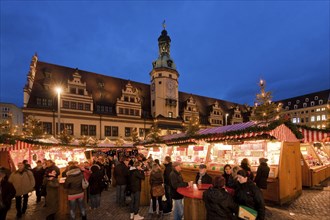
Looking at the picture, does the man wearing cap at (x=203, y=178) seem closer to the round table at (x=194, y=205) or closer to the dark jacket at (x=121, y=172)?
the round table at (x=194, y=205)

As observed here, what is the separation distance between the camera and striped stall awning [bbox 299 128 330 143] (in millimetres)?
11953

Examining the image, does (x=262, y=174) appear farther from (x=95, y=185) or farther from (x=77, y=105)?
(x=77, y=105)

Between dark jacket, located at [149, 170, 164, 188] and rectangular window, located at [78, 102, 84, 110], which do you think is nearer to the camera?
dark jacket, located at [149, 170, 164, 188]

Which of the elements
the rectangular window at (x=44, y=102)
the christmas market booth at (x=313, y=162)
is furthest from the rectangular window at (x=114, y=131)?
the christmas market booth at (x=313, y=162)

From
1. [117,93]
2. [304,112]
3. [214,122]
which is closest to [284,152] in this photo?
[117,93]

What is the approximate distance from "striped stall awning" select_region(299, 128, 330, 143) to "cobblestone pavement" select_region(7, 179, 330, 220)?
9.32 feet

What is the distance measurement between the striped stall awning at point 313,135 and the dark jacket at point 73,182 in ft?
35.9

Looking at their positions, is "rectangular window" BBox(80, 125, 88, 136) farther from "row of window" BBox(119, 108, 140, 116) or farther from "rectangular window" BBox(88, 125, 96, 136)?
"row of window" BBox(119, 108, 140, 116)

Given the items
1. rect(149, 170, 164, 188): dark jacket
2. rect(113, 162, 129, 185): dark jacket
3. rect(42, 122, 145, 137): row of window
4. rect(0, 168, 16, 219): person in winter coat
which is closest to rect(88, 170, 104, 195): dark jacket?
rect(113, 162, 129, 185): dark jacket

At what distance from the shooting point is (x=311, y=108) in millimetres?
67250

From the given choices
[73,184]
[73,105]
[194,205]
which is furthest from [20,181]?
[73,105]

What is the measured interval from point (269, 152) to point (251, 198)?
Result: 749 cm

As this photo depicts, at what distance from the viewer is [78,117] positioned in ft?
111

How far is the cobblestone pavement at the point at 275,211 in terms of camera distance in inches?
314
